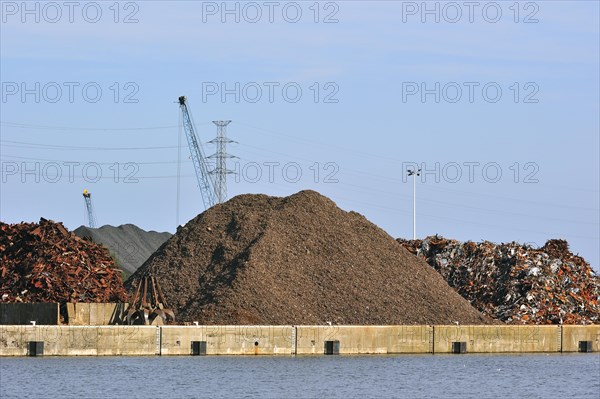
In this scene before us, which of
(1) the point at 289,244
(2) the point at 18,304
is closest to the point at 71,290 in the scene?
(2) the point at 18,304

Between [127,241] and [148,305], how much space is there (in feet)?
259

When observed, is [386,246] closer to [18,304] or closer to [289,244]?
[289,244]

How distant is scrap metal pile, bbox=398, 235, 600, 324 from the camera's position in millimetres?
Answer: 73938

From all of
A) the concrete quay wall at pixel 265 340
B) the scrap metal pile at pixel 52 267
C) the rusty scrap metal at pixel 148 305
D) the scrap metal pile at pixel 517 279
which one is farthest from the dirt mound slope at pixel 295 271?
the scrap metal pile at pixel 52 267

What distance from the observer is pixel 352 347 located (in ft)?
206

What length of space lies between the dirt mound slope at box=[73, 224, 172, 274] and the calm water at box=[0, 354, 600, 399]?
6829 centimetres

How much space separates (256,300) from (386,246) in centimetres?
1208

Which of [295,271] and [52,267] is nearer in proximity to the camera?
[52,267]

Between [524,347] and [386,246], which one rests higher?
[386,246]

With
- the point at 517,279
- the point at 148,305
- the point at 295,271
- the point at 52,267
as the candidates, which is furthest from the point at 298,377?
the point at 517,279

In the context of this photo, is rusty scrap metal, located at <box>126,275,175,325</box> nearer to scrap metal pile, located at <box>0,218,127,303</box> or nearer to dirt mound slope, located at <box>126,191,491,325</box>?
scrap metal pile, located at <box>0,218,127,303</box>

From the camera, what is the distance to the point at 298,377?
174ft

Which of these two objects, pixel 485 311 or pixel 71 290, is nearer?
pixel 71 290

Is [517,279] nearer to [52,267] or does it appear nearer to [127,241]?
[52,267]
